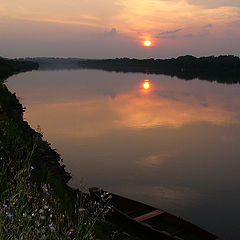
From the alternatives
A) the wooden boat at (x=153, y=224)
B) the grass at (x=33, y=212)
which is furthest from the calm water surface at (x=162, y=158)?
the grass at (x=33, y=212)

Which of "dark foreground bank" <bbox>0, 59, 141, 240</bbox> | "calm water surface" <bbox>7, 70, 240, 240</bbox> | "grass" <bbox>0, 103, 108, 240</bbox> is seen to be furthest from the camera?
"calm water surface" <bbox>7, 70, 240, 240</bbox>

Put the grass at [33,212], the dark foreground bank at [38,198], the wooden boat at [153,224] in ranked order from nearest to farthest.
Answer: the grass at [33,212] < the dark foreground bank at [38,198] < the wooden boat at [153,224]

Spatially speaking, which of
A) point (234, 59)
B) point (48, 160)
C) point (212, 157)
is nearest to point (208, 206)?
point (212, 157)

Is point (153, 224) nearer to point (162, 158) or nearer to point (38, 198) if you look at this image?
point (38, 198)

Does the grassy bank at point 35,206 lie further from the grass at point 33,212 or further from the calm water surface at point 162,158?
the calm water surface at point 162,158

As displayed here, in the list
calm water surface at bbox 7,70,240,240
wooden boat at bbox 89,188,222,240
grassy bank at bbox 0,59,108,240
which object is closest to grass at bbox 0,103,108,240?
grassy bank at bbox 0,59,108,240

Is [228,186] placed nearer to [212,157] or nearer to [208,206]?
[208,206]

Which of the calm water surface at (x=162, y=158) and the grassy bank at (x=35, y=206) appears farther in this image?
the calm water surface at (x=162, y=158)

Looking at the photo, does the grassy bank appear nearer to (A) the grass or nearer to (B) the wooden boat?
(A) the grass

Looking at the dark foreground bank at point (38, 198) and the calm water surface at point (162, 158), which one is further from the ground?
the dark foreground bank at point (38, 198)

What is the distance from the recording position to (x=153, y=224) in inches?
385

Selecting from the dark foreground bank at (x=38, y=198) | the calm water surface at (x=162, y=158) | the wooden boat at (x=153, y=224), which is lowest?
the calm water surface at (x=162, y=158)

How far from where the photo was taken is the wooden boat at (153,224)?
28.1 ft

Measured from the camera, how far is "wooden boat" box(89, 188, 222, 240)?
8578 millimetres
